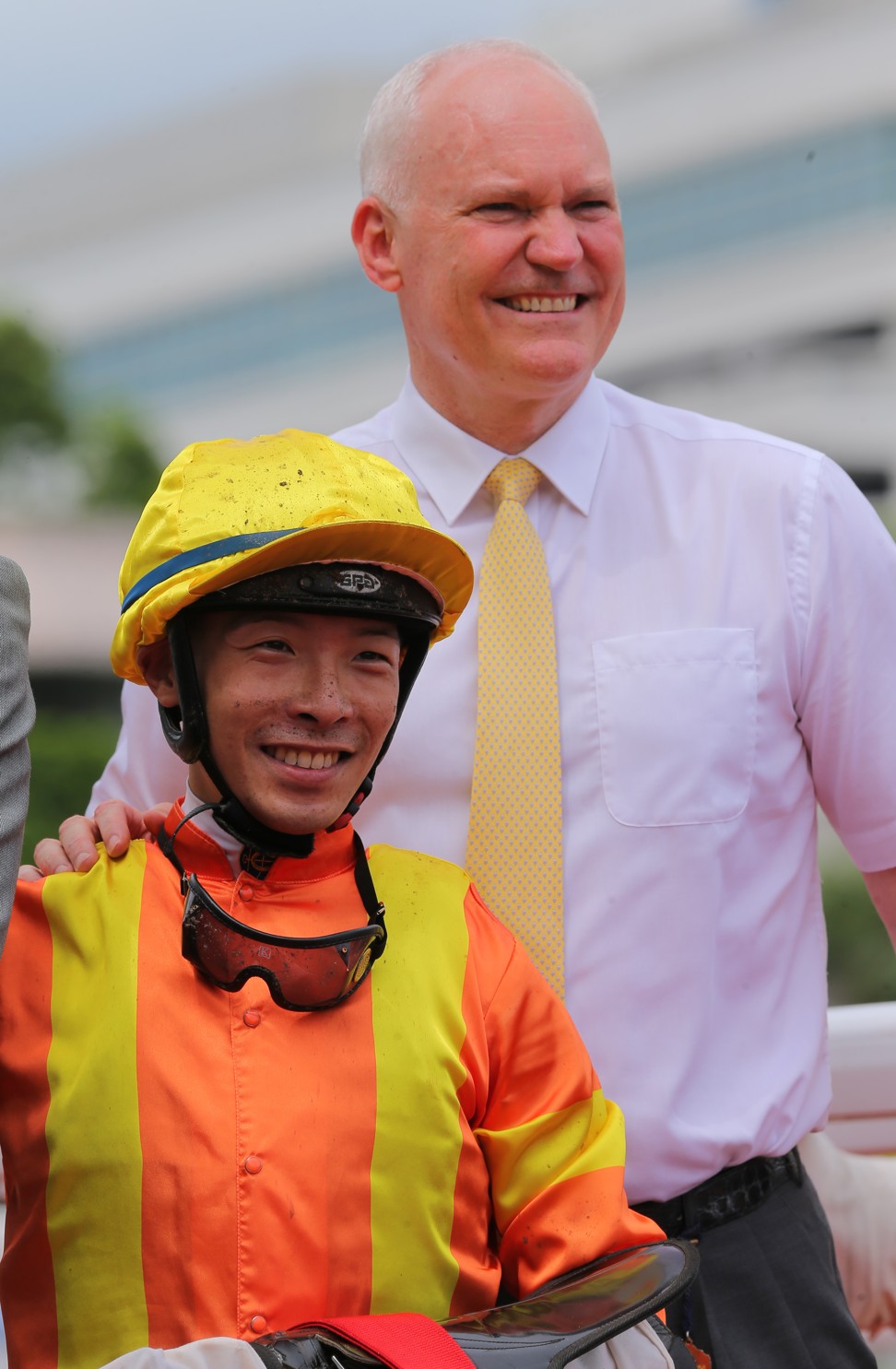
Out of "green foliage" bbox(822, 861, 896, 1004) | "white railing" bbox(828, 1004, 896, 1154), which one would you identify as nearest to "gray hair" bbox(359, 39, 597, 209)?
"white railing" bbox(828, 1004, 896, 1154)

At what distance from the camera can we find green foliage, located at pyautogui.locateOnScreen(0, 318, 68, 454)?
19.4 meters

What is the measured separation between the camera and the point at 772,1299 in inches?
86.7

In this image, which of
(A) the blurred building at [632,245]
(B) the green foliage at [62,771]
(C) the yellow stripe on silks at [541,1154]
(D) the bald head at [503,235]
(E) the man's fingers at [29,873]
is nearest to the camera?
(C) the yellow stripe on silks at [541,1154]

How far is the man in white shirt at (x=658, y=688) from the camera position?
2.21 meters

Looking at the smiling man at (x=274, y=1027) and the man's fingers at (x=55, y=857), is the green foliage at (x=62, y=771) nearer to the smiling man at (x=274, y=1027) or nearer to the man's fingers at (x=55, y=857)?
the man's fingers at (x=55, y=857)

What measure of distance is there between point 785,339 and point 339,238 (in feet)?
28.1

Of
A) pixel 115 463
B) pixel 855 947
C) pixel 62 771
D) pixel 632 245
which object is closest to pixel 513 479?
pixel 62 771

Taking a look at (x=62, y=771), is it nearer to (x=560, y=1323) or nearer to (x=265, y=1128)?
(x=265, y=1128)

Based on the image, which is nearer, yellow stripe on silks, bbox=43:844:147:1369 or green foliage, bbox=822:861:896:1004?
yellow stripe on silks, bbox=43:844:147:1369

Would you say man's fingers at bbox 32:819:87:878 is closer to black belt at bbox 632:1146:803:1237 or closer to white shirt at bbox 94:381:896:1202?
white shirt at bbox 94:381:896:1202

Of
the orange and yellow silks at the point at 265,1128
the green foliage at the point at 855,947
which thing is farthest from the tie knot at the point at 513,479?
the green foliage at the point at 855,947

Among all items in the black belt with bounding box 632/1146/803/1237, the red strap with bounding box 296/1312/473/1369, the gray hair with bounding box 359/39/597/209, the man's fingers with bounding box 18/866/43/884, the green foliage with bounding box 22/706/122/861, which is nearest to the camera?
the red strap with bounding box 296/1312/473/1369

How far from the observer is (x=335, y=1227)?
1.71 metres

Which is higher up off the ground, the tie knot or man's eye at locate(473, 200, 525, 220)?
man's eye at locate(473, 200, 525, 220)
